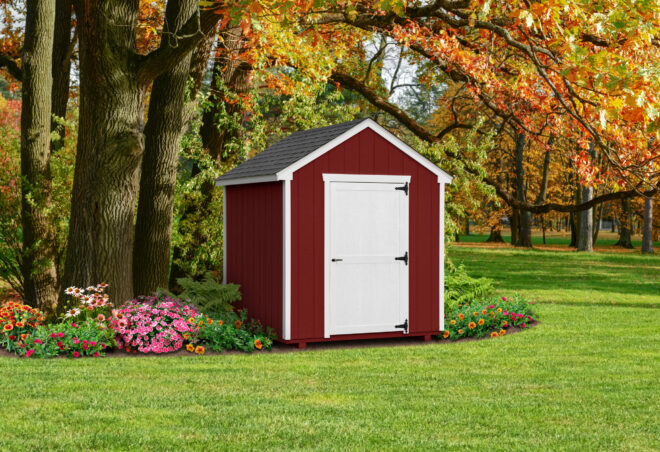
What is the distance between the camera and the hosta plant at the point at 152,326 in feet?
32.3

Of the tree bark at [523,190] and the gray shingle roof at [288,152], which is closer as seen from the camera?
the gray shingle roof at [288,152]

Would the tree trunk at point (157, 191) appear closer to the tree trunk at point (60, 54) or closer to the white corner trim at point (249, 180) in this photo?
the white corner trim at point (249, 180)

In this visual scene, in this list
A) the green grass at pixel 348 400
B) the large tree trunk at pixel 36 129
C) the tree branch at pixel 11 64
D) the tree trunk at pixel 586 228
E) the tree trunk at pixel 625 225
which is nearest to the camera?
the green grass at pixel 348 400

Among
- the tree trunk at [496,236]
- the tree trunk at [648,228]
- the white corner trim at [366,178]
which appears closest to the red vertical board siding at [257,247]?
the white corner trim at [366,178]

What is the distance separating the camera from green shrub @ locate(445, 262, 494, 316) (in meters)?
13.3

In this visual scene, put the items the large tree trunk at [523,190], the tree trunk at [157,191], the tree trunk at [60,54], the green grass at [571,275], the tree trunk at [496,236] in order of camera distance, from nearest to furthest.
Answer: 1. the tree trunk at [157,191]
2. the tree trunk at [60,54]
3. the green grass at [571,275]
4. the large tree trunk at [523,190]
5. the tree trunk at [496,236]

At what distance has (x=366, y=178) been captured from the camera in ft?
35.6

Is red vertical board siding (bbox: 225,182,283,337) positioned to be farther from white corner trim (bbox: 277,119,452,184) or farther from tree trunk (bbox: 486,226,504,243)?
tree trunk (bbox: 486,226,504,243)

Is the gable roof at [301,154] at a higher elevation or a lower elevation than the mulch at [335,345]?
higher

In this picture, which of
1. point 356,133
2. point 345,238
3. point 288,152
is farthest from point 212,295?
point 356,133

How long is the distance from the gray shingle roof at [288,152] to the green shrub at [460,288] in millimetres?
3320

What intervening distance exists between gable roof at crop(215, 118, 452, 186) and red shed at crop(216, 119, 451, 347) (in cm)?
2

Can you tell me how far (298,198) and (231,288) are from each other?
169cm

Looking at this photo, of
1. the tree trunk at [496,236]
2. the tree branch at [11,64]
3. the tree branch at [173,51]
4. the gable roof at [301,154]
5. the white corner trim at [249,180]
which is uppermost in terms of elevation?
the tree branch at [11,64]
